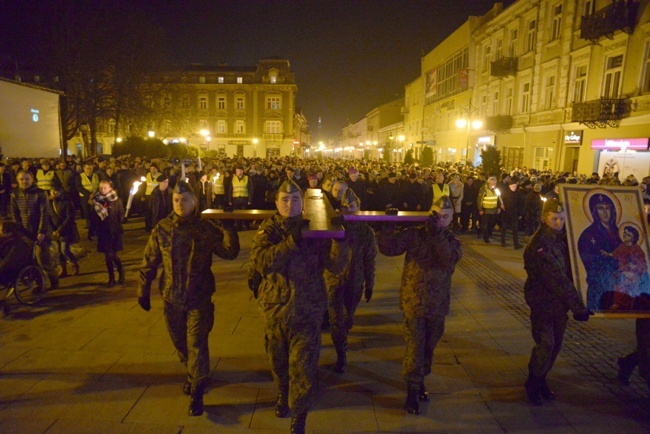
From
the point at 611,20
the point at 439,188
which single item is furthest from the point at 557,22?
the point at 439,188

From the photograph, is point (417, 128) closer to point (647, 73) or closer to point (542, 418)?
point (647, 73)

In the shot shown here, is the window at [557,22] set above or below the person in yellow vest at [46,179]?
above

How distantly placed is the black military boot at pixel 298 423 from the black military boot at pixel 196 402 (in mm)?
915

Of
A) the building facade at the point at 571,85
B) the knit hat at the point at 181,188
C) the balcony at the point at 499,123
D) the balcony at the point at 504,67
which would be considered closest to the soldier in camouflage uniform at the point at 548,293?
the knit hat at the point at 181,188

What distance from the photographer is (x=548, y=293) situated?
405cm

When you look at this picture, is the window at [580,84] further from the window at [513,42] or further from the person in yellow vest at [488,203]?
the person in yellow vest at [488,203]

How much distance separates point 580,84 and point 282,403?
2340 cm

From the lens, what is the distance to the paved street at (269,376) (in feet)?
12.7

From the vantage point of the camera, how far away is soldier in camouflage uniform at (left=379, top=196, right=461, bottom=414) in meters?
3.96

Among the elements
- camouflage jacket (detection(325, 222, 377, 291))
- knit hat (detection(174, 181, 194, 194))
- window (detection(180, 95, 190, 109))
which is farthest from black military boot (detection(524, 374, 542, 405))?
window (detection(180, 95, 190, 109))

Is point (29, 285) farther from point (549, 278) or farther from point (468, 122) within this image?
point (468, 122)

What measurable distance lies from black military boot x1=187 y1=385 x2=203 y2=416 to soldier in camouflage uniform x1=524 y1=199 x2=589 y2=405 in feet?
10.1

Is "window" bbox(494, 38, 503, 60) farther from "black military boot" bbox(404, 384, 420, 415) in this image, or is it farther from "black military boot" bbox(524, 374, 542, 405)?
"black military boot" bbox(404, 384, 420, 415)

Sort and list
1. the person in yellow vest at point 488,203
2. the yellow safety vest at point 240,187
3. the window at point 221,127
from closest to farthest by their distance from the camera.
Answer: the person in yellow vest at point 488,203 → the yellow safety vest at point 240,187 → the window at point 221,127
